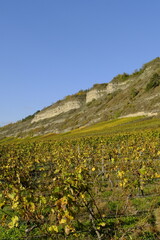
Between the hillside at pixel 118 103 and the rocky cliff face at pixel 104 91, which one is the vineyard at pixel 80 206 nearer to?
the hillside at pixel 118 103

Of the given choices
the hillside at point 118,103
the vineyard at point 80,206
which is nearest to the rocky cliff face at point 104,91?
the hillside at point 118,103

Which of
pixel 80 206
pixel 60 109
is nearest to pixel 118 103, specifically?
pixel 60 109

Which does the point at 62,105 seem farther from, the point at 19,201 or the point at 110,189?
the point at 19,201

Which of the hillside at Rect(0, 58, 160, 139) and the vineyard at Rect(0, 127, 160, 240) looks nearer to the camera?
the vineyard at Rect(0, 127, 160, 240)

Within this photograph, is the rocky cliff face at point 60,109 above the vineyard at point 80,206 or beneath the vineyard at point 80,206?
above

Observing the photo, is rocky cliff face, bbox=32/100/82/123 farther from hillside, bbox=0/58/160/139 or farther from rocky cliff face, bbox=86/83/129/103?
rocky cliff face, bbox=86/83/129/103

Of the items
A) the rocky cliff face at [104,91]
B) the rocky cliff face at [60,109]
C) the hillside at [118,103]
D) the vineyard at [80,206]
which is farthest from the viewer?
the rocky cliff face at [60,109]

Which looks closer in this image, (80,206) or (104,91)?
(80,206)

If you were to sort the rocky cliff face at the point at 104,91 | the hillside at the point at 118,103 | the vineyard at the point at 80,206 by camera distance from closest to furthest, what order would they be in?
the vineyard at the point at 80,206 < the hillside at the point at 118,103 < the rocky cliff face at the point at 104,91


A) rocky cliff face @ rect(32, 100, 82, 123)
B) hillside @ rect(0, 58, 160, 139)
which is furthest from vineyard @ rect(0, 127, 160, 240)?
rocky cliff face @ rect(32, 100, 82, 123)

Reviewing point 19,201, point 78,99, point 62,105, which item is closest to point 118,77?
point 78,99

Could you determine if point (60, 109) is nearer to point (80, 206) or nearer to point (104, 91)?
point (104, 91)

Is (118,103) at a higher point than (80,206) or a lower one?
higher

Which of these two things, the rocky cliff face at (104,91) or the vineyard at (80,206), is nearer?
the vineyard at (80,206)
